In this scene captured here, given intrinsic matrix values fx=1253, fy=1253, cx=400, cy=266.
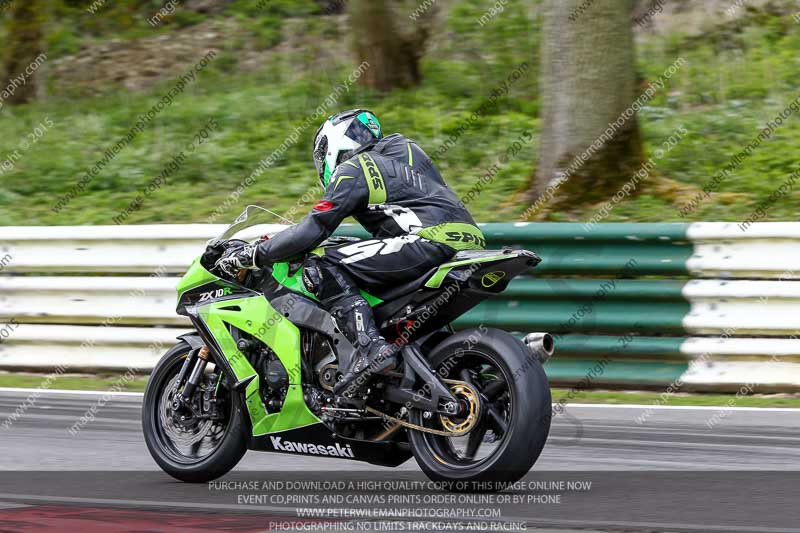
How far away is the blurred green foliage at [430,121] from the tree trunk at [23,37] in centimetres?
53

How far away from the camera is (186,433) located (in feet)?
21.2

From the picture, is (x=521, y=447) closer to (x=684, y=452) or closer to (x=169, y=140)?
(x=684, y=452)

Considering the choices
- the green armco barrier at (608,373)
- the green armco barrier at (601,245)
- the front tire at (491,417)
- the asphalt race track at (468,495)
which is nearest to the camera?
the asphalt race track at (468,495)

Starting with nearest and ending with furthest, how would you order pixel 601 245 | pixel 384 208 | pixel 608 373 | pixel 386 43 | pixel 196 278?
pixel 384 208, pixel 196 278, pixel 608 373, pixel 601 245, pixel 386 43

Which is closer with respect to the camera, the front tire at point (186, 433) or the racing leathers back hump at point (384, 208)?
the racing leathers back hump at point (384, 208)

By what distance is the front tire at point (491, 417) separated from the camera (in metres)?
5.48

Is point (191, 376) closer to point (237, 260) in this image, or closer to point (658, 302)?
point (237, 260)

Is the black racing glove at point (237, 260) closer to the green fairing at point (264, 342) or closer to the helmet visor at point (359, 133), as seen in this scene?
the green fairing at point (264, 342)

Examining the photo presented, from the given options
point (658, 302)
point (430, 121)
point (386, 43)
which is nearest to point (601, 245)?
point (658, 302)

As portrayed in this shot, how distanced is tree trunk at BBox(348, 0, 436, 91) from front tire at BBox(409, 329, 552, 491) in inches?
341

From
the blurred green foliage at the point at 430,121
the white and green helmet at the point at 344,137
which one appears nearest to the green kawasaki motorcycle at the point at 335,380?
the white and green helmet at the point at 344,137

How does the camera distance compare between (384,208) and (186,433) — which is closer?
(384,208)

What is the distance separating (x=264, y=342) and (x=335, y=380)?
1.50 ft

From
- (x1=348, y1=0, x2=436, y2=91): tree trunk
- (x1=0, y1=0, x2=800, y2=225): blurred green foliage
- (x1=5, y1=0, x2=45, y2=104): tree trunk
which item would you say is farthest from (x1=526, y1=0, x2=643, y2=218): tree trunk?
(x1=5, y1=0, x2=45, y2=104): tree trunk
